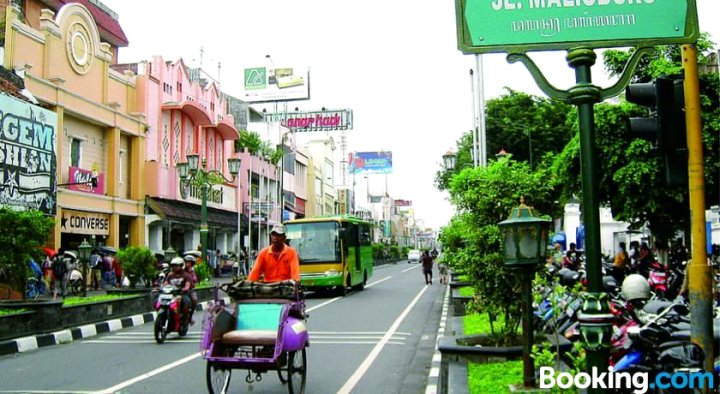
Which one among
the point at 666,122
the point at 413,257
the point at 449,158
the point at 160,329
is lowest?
the point at 413,257

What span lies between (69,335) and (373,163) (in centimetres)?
8155

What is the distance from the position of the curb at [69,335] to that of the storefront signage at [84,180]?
10.6 meters

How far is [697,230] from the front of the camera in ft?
18.5

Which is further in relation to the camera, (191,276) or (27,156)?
(27,156)

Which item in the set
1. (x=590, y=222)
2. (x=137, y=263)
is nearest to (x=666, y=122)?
(x=590, y=222)

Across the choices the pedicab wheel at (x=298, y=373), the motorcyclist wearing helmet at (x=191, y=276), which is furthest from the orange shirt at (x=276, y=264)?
the motorcyclist wearing helmet at (x=191, y=276)

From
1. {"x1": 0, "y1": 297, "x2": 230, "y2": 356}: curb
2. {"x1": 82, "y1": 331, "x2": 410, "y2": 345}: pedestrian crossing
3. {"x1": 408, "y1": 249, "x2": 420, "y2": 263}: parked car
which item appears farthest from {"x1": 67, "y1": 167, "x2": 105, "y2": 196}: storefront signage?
{"x1": 408, "y1": 249, "x2": 420, "y2": 263}: parked car

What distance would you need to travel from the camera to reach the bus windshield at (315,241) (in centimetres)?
2422

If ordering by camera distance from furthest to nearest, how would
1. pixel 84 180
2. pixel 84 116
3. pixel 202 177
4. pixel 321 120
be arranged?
1. pixel 321 120
2. pixel 202 177
3. pixel 84 116
4. pixel 84 180

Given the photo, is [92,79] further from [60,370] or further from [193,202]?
[60,370]

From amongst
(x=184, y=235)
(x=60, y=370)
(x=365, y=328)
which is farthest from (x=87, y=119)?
(x=60, y=370)

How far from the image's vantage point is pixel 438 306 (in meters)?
20.2

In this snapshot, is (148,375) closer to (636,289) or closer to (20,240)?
(20,240)

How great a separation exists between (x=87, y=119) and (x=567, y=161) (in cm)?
1889
